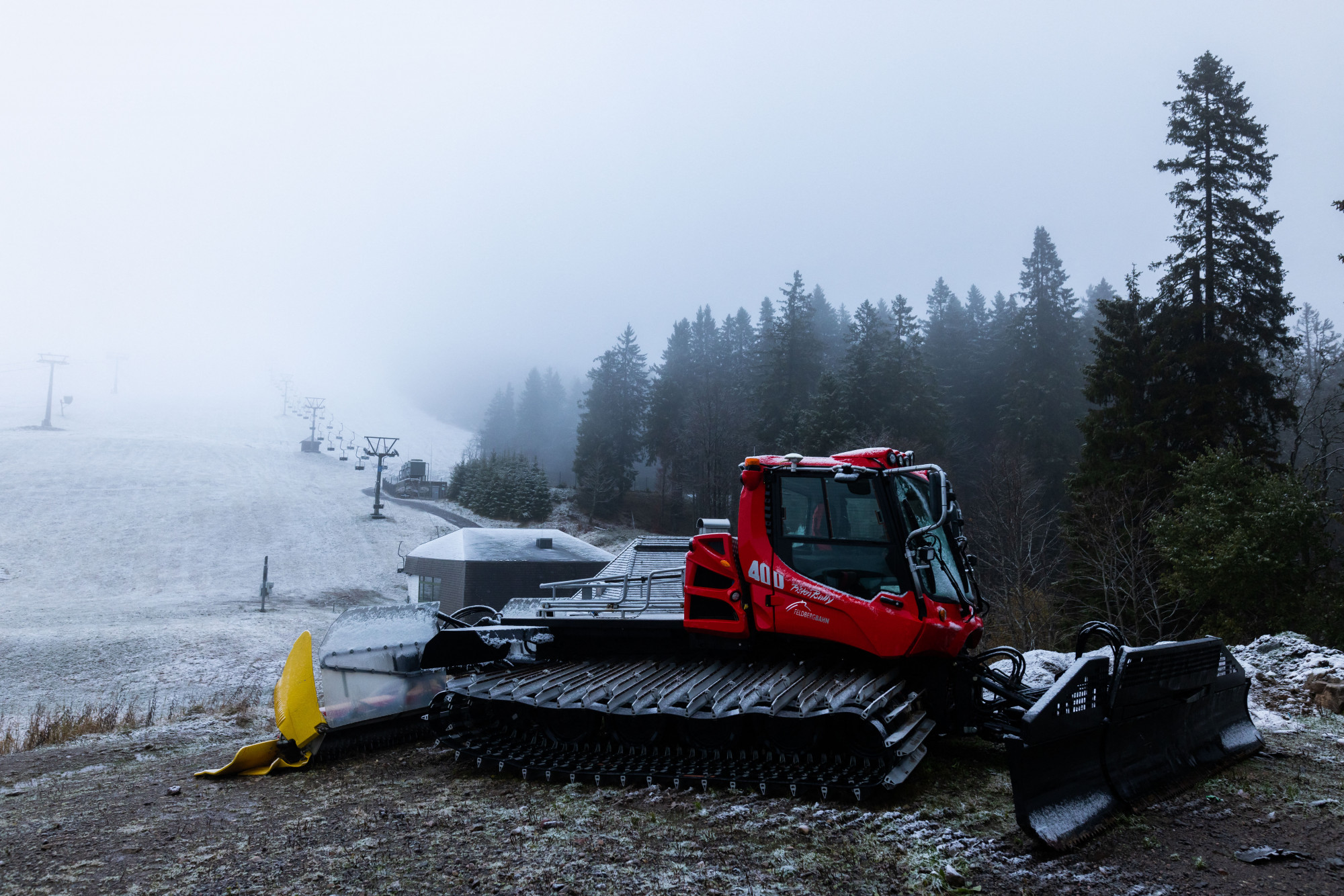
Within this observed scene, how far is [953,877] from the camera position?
172 inches

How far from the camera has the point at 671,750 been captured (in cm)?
678

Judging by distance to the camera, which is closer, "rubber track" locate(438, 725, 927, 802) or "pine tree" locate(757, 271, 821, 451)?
"rubber track" locate(438, 725, 927, 802)

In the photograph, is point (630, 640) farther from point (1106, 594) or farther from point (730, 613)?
point (1106, 594)

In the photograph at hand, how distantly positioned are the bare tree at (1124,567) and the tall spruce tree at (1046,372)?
14.9 m

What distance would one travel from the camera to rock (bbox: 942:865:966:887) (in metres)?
4.30

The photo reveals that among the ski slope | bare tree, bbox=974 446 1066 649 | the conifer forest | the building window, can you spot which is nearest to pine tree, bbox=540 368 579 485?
the ski slope

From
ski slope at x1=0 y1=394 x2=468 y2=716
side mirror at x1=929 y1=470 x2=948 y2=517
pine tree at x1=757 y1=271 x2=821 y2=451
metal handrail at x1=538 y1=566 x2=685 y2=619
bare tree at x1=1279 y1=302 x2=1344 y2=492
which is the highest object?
pine tree at x1=757 y1=271 x2=821 y2=451

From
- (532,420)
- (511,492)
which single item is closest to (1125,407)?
(511,492)

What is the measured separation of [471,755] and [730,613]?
8.91ft

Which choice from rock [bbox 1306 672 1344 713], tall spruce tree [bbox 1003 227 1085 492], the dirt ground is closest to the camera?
the dirt ground

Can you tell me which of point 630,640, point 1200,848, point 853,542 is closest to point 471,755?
point 630,640

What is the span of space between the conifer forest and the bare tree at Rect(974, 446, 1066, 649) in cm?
12

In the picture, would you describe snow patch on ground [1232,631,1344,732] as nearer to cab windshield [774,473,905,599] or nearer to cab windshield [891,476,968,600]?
cab windshield [891,476,968,600]

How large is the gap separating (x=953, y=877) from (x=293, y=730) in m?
6.34
